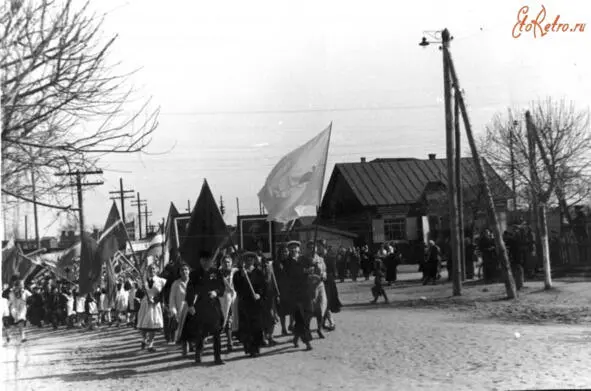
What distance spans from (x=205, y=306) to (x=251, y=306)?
0.91 m

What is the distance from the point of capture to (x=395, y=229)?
42750mm

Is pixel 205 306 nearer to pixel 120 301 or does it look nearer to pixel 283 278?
pixel 283 278

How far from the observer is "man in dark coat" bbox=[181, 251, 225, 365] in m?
10.7

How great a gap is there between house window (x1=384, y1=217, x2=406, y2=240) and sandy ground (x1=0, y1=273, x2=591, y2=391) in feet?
80.6

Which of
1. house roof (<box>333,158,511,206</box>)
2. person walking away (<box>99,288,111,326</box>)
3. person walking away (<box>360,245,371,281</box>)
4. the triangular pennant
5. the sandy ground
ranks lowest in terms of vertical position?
the sandy ground

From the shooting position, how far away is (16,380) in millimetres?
10484

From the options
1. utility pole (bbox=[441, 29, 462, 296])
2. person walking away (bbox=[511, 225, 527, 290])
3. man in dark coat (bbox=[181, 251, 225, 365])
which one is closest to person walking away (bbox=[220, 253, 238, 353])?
man in dark coat (bbox=[181, 251, 225, 365])

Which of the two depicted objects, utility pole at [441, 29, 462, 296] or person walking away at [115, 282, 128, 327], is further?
person walking away at [115, 282, 128, 327]

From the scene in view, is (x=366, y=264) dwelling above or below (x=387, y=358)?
above

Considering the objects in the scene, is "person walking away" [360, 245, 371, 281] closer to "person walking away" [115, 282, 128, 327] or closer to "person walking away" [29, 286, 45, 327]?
"person walking away" [115, 282, 128, 327]

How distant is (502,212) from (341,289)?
51.3ft

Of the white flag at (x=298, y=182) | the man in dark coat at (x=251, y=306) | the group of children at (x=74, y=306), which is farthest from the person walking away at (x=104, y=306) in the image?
the man in dark coat at (x=251, y=306)

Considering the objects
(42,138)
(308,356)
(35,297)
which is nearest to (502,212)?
(35,297)

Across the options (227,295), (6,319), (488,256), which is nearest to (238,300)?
(227,295)
